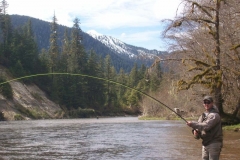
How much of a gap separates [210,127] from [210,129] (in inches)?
3.7

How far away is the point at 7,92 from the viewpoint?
52.9m

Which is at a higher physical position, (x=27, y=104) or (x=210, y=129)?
(x=27, y=104)

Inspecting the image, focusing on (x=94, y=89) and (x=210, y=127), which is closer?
(x=210, y=127)

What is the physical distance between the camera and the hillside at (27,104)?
50.2 m

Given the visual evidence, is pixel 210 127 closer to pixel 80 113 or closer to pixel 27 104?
pixel 27 104

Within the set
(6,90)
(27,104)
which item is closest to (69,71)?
(27,104)

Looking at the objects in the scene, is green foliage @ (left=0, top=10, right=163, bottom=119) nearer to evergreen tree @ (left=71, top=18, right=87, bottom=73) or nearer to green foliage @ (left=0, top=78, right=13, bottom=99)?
evergreen tree @ (left=71, top=18, right=87, bottom=73)

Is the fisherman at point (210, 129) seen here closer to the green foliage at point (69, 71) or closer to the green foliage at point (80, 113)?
the green foliage at point (69, 71)

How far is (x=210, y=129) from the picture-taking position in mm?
6676

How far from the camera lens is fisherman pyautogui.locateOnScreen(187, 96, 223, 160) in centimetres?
661

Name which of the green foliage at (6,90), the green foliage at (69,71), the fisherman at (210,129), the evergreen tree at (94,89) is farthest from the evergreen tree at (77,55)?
the fisherman at (210,129)

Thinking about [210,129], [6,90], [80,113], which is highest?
[6,90]

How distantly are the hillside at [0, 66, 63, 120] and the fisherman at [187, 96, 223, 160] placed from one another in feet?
143

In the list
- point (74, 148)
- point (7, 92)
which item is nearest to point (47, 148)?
point (74, 148)
